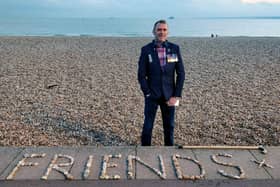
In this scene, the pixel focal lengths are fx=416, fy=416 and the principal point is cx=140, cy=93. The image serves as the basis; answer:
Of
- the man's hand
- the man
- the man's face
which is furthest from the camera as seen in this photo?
the man's hand

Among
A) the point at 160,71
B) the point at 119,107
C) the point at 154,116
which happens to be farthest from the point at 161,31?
the point at 119,107

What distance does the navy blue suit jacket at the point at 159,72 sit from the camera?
17.5ft

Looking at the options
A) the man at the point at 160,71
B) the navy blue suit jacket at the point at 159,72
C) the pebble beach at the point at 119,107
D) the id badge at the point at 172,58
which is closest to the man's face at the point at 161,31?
the man at the point at 160,71

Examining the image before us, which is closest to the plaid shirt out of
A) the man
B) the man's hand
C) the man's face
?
the man

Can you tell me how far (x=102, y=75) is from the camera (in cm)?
1389

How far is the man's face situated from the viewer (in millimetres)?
5145

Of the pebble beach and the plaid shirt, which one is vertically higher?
the plaid shirt

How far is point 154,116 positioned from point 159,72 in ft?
2.22

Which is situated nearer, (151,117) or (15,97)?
(151,117)

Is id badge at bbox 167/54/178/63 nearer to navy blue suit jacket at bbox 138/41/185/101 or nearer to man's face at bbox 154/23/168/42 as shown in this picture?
navy blue suit jacket at bbox 138/41/185/101

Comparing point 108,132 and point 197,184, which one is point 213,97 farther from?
point 197,184

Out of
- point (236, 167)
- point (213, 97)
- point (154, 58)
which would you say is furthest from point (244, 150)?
point (213, 97)

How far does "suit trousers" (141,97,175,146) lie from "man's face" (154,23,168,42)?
2.66 feet

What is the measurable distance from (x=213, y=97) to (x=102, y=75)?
15.9 feet
